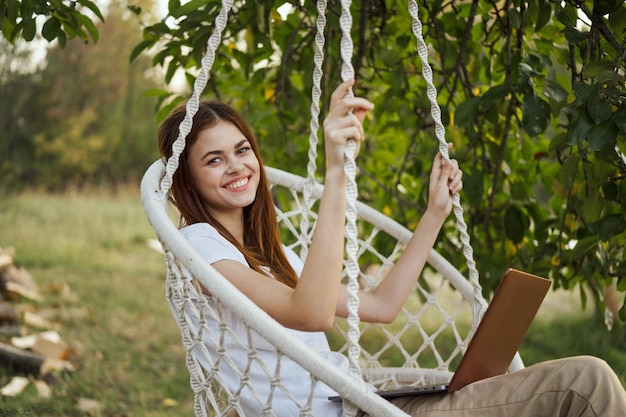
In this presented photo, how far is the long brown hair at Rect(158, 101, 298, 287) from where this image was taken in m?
1.62

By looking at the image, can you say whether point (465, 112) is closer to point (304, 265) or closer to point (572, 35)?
point (572, 35)

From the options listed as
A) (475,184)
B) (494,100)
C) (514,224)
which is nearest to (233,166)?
(494,100)

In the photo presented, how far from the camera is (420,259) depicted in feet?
5.56

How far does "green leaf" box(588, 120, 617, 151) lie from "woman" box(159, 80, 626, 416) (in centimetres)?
28

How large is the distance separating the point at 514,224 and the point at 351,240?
125cm

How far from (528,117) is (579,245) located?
368 millimetres

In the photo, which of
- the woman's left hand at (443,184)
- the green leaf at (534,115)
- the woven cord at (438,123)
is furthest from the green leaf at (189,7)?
the green leaf at (534,115)

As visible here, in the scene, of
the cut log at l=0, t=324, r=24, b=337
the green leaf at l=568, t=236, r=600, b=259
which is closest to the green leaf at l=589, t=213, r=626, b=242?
the green leaf at l=568, t=236, r=600, b=259

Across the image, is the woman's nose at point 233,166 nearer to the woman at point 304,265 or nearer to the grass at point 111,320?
the woman at point 304,265

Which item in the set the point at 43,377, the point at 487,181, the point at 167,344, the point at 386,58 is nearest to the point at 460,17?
the point at 386,58

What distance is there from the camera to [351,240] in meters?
1.17

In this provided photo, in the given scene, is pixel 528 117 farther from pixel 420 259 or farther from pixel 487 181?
pixel 487 181

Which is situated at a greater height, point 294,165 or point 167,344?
point 294,165

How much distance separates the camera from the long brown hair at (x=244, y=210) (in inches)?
63.8
